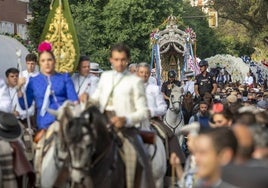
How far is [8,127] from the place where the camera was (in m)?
11.5

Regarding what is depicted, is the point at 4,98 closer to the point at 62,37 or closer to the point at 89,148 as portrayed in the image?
the point at 89,148

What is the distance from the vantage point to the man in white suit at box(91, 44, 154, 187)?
10.5 meters

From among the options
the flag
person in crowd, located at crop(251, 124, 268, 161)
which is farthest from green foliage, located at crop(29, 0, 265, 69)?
person in crowd, located at crop(251, 124, 268, 161)

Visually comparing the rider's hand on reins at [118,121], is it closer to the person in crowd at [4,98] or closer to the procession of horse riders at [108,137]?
the procession of horse riders at [108,137]

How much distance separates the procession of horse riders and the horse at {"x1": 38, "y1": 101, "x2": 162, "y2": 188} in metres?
0.01

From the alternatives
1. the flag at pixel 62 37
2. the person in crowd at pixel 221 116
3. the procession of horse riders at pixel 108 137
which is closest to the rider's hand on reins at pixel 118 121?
the procession of horse riders at pixel 108 137

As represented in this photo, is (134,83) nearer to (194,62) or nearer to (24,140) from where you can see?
(24,140)

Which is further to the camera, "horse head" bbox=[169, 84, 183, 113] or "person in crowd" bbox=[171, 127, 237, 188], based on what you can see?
"horse head" bbox=[169, 84, 183, 113]

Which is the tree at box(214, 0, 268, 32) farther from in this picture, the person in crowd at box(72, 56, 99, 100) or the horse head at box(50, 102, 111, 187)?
the horse head at box(50, 102, 111, 187)

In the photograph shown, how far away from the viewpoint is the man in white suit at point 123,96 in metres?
10.5

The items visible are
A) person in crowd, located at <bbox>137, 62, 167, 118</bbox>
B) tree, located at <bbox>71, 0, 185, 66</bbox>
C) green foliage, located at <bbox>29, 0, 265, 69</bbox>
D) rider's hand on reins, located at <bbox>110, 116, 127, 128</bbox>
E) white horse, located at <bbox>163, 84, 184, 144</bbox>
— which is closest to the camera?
rider's hand on reins, located at <bbox>110, 116, 127, 128</bbox>

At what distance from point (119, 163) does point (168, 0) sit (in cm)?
5867

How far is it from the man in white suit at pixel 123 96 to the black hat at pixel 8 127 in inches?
55.9

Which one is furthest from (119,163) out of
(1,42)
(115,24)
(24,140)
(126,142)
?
(115,24)
